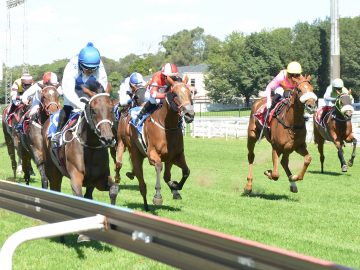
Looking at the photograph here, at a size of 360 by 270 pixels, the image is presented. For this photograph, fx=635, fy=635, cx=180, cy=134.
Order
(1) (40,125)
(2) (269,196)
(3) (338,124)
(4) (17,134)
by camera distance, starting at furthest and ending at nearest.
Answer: (3) (338,124)
(4) (17,134)
(2) (269,196)
(1) (40,125)

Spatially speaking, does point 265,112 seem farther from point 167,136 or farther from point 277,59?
point 277,59

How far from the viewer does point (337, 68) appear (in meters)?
34.6

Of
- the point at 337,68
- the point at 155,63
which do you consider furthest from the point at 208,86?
the point at 337,68

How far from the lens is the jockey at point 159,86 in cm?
1106

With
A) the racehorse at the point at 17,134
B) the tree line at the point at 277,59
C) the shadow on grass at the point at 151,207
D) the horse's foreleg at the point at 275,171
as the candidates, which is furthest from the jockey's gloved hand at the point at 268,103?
the tree line at the point at 277,59

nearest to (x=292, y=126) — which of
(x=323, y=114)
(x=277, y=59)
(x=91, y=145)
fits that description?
(x=91, y=145)

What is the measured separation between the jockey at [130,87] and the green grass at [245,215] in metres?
2.10

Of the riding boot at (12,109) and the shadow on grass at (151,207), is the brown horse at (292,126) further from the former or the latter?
the riding boot at (12,109)

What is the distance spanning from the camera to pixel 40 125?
525 inches

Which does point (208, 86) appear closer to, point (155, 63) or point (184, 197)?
point (155, 63)

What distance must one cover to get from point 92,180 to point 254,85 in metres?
90.0

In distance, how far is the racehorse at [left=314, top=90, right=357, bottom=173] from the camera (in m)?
19.0

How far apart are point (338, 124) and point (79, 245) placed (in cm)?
1338

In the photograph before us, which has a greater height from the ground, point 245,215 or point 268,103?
point 268,103
